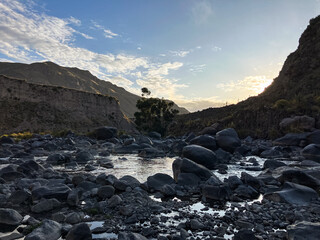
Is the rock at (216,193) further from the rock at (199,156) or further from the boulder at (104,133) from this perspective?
the boulder at (104,133)

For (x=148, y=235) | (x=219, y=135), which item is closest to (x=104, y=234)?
(x=148, y=235)

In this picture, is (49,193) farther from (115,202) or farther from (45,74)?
(45,74)

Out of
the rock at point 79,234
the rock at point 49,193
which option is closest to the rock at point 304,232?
the rock at point 79,234

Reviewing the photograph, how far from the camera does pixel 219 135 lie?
1842 cm

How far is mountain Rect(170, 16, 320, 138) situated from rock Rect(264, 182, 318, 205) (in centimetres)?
2085

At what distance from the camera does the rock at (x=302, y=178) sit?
26.8 feet

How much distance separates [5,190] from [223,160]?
1101cm

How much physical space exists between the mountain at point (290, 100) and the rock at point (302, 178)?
19.2 meters

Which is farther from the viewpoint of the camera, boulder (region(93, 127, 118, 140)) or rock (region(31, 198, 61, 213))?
boulder (region(93, 127, 118, 140))

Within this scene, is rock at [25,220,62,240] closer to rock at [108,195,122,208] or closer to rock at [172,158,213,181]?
rock at [108,195,122,208]

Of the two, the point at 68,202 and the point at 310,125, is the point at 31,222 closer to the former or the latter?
the point at 68,202

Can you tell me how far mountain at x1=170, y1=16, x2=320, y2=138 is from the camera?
28.4 metres

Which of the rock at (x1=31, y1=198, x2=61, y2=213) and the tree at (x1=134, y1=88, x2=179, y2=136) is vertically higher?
the tree at (x1=134, y1=88, x2=179, y2=136)

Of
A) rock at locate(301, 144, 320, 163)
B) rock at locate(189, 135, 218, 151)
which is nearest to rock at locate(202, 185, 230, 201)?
rock at locate(189, 135, 218, 151)
